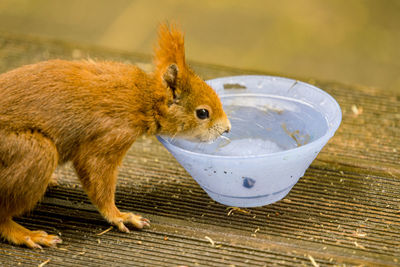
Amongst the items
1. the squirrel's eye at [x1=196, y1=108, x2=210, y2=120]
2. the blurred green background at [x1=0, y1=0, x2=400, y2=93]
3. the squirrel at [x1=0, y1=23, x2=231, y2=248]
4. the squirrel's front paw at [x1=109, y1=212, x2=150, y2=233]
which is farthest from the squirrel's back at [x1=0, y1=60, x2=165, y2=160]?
the blurred green background at [x1=0, y1=0, x2=400, y2=93]

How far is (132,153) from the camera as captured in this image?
180 centimetres

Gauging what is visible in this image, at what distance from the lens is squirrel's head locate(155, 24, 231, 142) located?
1.39 metres

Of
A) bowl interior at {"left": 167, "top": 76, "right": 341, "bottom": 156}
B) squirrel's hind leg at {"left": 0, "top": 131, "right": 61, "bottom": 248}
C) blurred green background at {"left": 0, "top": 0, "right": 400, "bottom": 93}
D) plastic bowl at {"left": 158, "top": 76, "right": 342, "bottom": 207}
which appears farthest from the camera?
blurred green background at {"left": 0, "top": 0, "right": 400, "bottom": 93}

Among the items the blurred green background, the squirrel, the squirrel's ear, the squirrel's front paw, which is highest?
the blurred green background

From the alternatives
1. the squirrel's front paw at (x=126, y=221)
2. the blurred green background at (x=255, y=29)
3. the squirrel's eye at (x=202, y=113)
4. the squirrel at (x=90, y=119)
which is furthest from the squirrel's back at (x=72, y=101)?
Answer: the blurred green background at (x=255, y=29)

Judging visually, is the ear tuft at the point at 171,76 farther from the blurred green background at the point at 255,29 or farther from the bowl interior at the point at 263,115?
the blurred green background at the point at 255,29

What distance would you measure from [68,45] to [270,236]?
1454 millimetres

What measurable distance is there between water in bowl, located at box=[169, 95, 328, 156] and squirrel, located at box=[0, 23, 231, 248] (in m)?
0.21

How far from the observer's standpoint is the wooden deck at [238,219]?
1325mm

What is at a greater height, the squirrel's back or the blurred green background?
the blurred green background

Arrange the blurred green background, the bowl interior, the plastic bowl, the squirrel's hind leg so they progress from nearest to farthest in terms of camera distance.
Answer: the squirrel's hind leg → the plastic bowl → the bowl interior → the blurred green background

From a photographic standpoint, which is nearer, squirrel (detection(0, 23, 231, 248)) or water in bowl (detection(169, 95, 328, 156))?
squirrel (detection(0, 23, 231, 248))

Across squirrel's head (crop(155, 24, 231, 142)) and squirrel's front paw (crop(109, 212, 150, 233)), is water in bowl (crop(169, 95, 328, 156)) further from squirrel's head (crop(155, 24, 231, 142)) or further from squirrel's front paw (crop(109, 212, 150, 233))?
squirrel's front paw (crop(109, 212, 150, 233))

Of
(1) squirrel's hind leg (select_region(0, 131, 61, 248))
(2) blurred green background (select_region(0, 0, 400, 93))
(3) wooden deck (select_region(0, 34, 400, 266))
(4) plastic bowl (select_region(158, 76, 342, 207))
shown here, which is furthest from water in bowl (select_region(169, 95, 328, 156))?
(2) blurred green background (select_region(0, 0, 400, 93))
